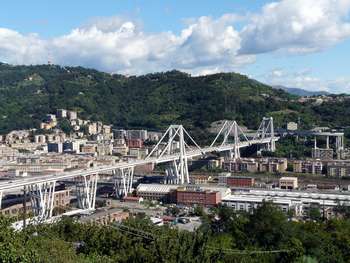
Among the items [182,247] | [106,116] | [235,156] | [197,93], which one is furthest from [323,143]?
[182,247]

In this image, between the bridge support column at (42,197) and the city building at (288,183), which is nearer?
the bridge support column at (42,197)

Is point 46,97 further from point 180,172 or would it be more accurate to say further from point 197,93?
point 180,172

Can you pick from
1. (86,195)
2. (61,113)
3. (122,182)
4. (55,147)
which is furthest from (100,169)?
(61,113)

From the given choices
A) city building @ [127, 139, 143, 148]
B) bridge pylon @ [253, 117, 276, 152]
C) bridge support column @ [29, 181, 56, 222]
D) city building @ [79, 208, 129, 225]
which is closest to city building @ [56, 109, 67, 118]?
city building @ [127, 139, 143, 148]

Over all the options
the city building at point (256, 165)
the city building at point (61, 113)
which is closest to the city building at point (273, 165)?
the city building at point (256, 165)

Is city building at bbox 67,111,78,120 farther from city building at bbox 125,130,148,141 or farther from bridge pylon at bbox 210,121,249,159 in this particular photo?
bridge pylon at bbox 210,121,249,159

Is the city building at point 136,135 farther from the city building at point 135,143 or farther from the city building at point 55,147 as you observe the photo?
the city building at point 55,147
